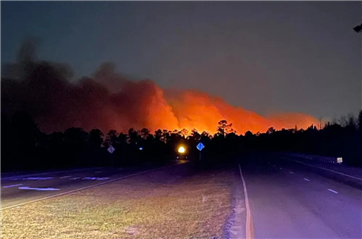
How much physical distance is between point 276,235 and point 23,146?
2365 inches

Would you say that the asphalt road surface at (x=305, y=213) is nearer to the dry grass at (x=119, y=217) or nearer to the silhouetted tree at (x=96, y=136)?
the dry grass at (x=119, y=217)

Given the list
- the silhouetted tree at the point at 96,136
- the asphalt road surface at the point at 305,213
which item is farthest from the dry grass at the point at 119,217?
the silhouetted tree at the point at 96,136

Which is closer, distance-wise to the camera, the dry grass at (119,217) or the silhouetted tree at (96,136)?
the dry grass at (119,217)

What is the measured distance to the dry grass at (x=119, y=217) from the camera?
44.1ft

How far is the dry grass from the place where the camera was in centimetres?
1344

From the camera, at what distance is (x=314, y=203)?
20.1 metres

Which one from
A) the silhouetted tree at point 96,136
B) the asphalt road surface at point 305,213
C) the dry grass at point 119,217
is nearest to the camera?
the asphalt road surface at point 305,213

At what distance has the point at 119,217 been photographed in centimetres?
1677

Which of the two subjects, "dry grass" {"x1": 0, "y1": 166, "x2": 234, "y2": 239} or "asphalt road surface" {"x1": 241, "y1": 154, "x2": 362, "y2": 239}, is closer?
"asphalt road surface" {"x1": 241, "y1": 154, "x2": 362, "y2": 239}

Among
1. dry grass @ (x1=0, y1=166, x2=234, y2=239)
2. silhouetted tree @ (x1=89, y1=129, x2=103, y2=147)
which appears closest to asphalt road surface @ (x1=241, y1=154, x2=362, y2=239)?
dry grass @ (x1=0, y1=166, x2=234, y2=239)

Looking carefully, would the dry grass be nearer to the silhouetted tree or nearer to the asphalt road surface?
the asphalt road surface

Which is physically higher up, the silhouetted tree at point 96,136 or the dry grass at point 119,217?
the silhouetted tree at point 96,136

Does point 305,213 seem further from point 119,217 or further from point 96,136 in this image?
point 96,136

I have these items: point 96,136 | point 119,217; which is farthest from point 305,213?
point 96,136
